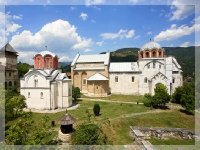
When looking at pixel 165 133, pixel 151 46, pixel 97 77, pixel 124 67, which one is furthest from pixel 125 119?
pixel 151 46

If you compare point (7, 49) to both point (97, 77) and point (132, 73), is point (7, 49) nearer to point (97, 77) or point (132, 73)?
point (97, 77)

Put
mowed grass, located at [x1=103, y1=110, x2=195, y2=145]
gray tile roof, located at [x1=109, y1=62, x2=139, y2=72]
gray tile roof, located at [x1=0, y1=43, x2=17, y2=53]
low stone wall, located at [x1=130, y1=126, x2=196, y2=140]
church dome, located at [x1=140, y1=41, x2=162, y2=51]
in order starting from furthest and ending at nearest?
1. gray tile roof, located at [x1=0, y1=43, x2=17, y2=53]
2. gray tile roof, located at [x1=109, y1=62, x2=139, y2=72]
3. church dome, located at [x1=140, y1=41, x2=162, y2=51]
4. mowed grass, located at [x1=103, y1=110, x2=195, y2=145]
5. low stone wall, located at [x1=130, y1=126, x2=196, y2=140]

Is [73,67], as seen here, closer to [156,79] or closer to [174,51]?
[156,79]

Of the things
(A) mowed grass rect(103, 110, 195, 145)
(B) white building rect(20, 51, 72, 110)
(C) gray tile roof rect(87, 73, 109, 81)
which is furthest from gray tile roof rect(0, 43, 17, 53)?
(A) mowed grass rect(103, 110, 195, 145)

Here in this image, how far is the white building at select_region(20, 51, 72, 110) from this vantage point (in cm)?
1991

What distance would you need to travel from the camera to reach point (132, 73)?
30.7 meters

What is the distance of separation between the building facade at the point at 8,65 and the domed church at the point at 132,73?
15982 millimetres

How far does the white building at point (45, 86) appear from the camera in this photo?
19906 millimetres

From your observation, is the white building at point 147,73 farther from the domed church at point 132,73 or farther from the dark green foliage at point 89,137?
the dark green foliage at point 89,137

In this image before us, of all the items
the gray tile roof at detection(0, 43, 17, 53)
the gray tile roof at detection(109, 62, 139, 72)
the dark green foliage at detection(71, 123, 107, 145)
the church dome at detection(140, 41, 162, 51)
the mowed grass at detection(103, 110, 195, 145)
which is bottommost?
the mowed grass at detection(103, 110, 195, 145)

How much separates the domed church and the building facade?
629 inches

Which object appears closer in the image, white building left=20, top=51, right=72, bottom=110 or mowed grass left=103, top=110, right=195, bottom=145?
mowed grass left=103, top=110, right=195, bottom=145

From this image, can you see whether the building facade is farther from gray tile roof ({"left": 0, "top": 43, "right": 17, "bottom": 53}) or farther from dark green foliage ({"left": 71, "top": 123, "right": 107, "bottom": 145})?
dark green foliage ({"left": 71, "top": 123, "right": 107, "bottom": 145})

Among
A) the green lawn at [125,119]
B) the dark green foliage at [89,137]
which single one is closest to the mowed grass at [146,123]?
the green lawn at [125,119]
